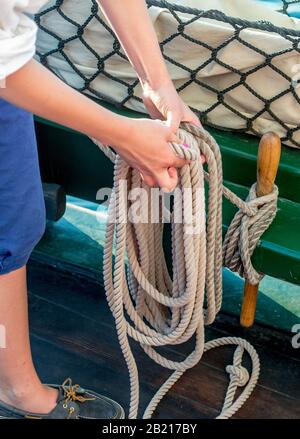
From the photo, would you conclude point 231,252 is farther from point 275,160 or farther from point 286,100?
point 286,100

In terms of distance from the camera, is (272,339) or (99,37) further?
(272,339)

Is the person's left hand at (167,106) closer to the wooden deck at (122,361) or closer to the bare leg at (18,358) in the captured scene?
the bare leg at (18,358)

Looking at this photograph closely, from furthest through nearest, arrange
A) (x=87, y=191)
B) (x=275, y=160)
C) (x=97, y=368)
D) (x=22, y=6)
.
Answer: (x=87, y=191) < (x=97, y=368) < (x=275, y=160) < (x=22, y=6)

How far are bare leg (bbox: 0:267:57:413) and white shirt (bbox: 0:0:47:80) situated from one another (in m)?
0.45

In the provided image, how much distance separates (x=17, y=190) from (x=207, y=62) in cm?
52

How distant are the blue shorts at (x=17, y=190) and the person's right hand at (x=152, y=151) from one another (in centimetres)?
17

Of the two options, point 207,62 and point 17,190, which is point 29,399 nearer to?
point 17,190

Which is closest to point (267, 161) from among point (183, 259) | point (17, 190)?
point (183, 259)

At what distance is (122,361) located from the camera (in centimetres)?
154

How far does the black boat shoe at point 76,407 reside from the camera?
1.34 meters

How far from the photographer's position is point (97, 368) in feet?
4.98

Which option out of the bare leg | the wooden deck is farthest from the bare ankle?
the wooden deck
